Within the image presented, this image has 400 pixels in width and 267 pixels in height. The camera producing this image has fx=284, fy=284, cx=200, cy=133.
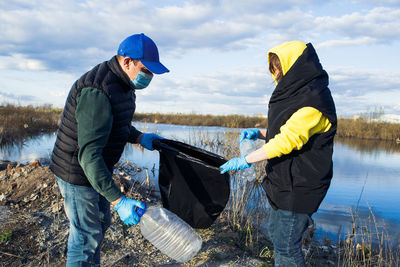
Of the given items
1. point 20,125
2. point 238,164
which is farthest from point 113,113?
point 20,125

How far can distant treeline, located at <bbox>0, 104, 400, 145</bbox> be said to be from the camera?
12.3 meters

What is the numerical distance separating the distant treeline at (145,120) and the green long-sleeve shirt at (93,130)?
5515mm

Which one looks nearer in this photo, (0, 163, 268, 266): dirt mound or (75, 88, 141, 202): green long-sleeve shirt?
(75, 88, 141, 202): green long-sleeve shirt

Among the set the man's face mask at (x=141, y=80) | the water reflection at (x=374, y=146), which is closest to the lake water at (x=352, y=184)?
the water reflection at (x=374, y=146)

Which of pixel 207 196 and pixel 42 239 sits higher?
pixel 207 196

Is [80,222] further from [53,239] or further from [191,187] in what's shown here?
[53,239]

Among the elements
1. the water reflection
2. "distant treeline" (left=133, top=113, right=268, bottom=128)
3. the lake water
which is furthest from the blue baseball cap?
"distant treeline" (left=133, top=113, right=268, bottom=128)

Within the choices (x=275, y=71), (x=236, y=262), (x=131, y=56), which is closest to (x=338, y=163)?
(x=236, y=262)

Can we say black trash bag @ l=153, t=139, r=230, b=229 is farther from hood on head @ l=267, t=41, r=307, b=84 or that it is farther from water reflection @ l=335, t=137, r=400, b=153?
water reflection @ l=335, t=137, r=400, b=153

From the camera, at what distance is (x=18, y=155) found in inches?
361

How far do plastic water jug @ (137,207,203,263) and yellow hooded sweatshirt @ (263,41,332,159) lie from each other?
1051 mm

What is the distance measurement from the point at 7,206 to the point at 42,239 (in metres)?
1.04

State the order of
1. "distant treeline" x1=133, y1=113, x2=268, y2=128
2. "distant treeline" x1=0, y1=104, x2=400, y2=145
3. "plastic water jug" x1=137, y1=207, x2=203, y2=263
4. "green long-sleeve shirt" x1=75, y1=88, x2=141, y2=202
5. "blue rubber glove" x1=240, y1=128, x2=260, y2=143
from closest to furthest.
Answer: "green long-sleeve shirt" x1=75, y1=88, x2=141, y2=202, "plastic water jug" x1=137, y1=207, x2=203, y2=263, "blue rubber glove" x1=240, y1=128, x2=260, y2=143, "distant treeline" x1=0, y1=104, x2=400, y2=145, "distant treeline" x1=133, y1=113, x2=268, y2=128

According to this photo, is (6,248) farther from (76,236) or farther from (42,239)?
(76,236)
